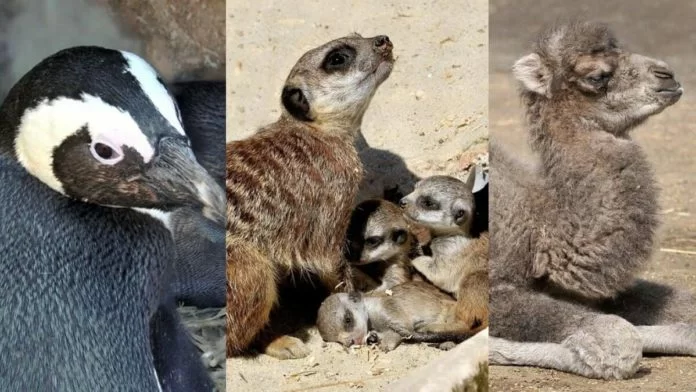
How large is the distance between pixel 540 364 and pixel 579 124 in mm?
820

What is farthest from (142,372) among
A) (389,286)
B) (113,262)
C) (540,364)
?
(540,364)

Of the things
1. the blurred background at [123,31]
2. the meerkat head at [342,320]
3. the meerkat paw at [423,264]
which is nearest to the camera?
the blurred background at [123,31]

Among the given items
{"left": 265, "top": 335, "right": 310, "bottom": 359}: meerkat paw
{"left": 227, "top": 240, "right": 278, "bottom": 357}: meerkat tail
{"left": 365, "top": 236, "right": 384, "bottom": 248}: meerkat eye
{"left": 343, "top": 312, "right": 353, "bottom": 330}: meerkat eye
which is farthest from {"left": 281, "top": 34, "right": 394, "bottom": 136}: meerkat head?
{"left": 265, "top": 335, "right": 310, "bottom": 359}: meerkat paw

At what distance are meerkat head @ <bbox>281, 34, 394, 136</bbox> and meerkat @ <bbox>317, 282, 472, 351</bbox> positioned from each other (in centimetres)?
61

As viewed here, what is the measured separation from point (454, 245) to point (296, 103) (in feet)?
2.43

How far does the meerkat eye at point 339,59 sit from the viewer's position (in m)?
4.42

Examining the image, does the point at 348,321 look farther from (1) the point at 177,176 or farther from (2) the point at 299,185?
(1) the point at 177,176

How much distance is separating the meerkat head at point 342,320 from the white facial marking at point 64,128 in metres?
0.89

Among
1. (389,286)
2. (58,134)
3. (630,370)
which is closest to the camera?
(58,134)

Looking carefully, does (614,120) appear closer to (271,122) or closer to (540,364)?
(540,364)

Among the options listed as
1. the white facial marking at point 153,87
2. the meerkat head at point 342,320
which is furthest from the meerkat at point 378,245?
the white facial marking at point 153,87

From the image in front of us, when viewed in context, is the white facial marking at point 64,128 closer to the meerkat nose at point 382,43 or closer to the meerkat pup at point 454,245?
the meerkat nose at point 382,43

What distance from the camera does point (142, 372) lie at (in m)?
3.97

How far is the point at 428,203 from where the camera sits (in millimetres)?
4473
